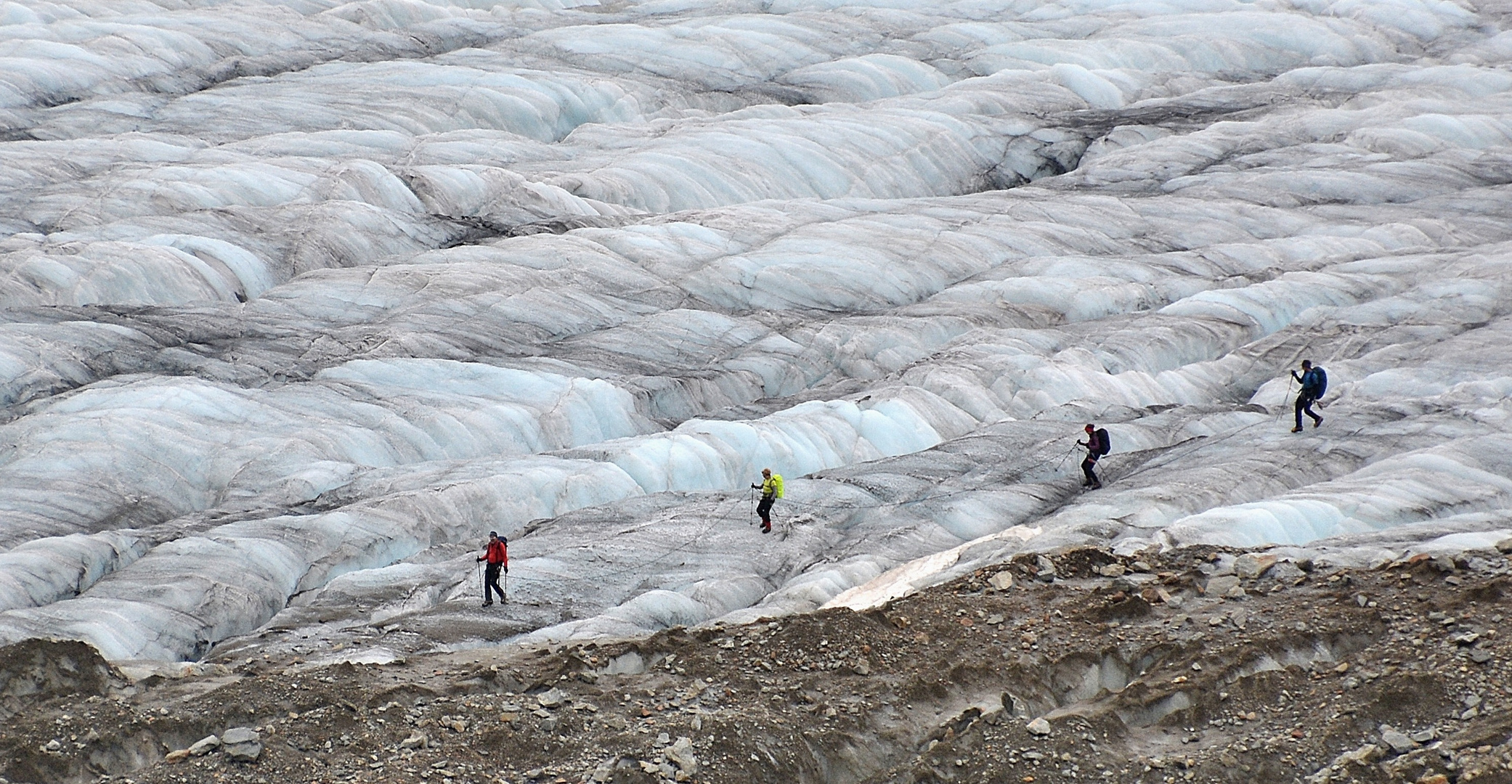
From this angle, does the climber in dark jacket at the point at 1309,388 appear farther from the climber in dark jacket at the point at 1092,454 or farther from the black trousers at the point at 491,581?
the black trousers at the point at 491,581

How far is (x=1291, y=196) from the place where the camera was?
42.8m

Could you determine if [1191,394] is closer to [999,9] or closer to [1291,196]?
[1291,196]

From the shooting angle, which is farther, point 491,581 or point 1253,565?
point 491,581

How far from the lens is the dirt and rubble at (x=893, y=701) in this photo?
1223 cm

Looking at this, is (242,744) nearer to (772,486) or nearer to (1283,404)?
(772,486)

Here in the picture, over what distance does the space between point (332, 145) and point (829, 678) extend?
31236 millimetres

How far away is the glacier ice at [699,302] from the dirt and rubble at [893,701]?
8.57ft

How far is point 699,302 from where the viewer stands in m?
34.1

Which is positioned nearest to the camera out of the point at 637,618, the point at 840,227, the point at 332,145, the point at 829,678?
the point at 829,678

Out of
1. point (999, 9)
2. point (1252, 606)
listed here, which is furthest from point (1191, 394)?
point (999, 9)

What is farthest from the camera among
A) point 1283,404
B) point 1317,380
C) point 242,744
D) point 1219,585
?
point 1283,404

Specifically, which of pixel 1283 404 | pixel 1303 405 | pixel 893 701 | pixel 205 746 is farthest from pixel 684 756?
pixel 1283 404

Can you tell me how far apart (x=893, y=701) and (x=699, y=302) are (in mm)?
21082

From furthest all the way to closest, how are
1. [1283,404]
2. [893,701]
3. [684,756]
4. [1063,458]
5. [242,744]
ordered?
[1283,404] < [1063,458] < [893,701] < [684,756] < [242,744]
